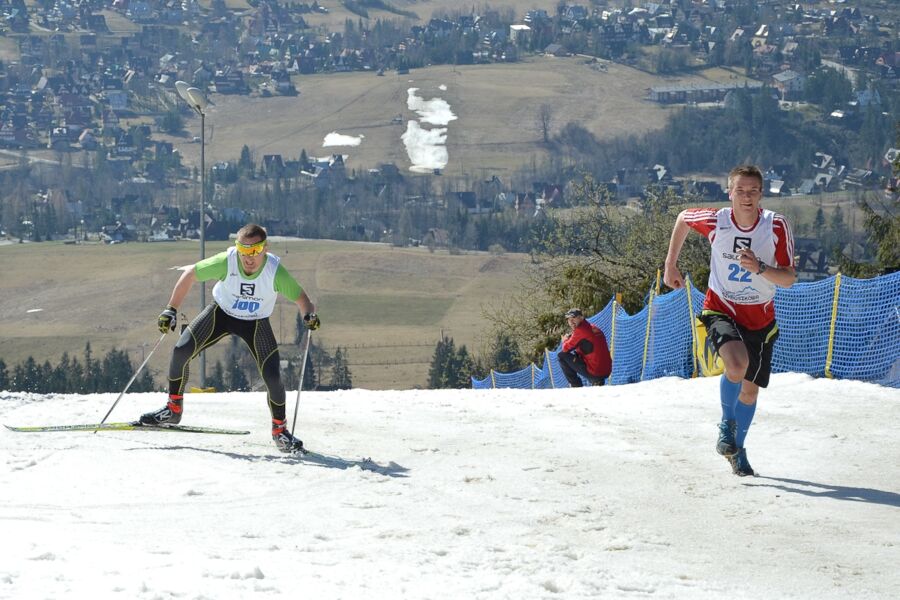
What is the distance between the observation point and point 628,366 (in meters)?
18.6

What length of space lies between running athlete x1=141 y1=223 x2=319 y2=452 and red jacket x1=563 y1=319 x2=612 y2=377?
7.29 meters

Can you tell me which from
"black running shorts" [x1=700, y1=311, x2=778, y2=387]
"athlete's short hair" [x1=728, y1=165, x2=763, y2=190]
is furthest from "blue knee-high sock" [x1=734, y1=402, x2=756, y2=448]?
"athlete's short hair" [x1=728, y1=165, x2=763, y2=190]

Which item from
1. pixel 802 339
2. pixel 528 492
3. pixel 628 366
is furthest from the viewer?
pixel 628 366

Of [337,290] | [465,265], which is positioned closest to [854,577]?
[337,290]

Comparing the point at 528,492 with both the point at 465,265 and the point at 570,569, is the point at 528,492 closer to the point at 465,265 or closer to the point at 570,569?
the point at 570,569

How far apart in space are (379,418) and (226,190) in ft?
621

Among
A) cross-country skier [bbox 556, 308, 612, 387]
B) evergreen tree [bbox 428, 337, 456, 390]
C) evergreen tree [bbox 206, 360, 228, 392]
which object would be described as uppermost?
cross-country skier [bbox 556, 308, 612, 387]

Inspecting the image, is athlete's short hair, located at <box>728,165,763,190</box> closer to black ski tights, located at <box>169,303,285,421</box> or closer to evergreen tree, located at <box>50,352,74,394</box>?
black ski tights, located at <box>169,303,285,421</box>

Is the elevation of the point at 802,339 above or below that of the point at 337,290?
above

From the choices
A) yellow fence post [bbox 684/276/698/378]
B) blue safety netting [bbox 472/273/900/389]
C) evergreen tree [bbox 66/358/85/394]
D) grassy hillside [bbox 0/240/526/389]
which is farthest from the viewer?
grassy hillside [bbox 0/240/526/389]

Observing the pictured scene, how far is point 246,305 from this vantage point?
10.5 m

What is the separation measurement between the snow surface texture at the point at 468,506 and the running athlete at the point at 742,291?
0.49m

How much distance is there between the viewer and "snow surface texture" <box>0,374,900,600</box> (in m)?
6.69

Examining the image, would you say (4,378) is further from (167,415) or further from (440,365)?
(167,415)
